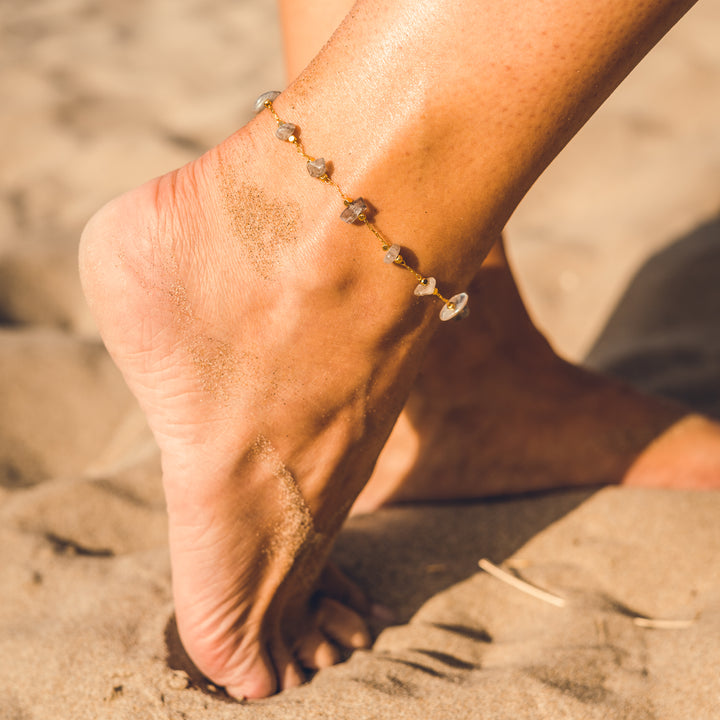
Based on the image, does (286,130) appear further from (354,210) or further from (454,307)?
(454,307)

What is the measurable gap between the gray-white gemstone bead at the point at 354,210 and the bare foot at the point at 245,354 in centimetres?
2

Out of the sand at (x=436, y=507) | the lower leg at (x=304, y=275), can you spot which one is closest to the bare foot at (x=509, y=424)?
the sand at (x=436, y=507)

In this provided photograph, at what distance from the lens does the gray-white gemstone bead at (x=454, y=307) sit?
990 mm

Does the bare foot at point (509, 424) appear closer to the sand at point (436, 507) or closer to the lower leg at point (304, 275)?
the sand at point (436, 507)

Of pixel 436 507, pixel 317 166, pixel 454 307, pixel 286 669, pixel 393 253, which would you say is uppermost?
pixel 317 166

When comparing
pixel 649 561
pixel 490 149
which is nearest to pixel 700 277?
pixel 649 561

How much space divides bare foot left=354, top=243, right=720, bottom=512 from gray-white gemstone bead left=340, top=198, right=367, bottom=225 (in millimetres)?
553

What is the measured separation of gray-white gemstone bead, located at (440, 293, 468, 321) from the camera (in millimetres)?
990

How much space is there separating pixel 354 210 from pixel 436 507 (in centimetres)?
73

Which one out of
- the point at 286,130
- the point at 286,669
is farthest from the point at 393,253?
the point at 286,669

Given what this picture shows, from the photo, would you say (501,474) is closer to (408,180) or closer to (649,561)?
(649,561)

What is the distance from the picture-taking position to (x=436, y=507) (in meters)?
1.46

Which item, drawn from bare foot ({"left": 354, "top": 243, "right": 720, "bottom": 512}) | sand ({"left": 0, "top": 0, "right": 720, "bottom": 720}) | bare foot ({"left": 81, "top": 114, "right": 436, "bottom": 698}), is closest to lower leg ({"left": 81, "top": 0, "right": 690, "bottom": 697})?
bare foot ({"left": 81, "top": 114, "right": 436, "bottom": 698})

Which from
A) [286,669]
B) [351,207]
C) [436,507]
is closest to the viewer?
[351,207]
